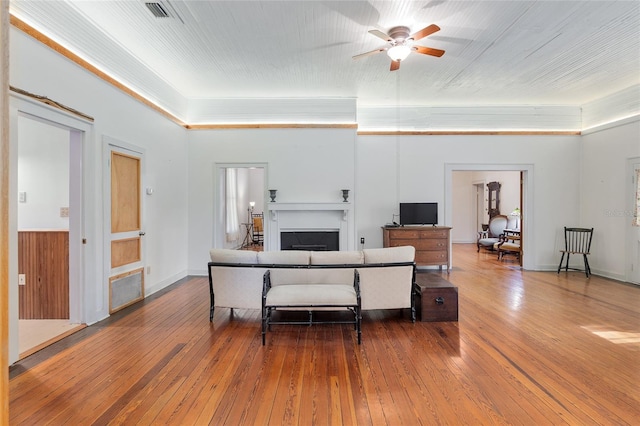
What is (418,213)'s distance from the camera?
600 centimetres

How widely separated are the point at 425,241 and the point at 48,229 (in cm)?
568

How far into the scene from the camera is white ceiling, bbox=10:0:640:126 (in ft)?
10.2

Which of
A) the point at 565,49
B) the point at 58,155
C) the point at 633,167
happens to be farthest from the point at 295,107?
the point at 633,167

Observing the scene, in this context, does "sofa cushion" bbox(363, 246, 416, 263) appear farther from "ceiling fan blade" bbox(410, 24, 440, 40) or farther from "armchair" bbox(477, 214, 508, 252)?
"armchair" bbox(477, 214, 508, 252)

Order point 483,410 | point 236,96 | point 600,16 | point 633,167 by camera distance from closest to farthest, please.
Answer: point 483,410, point 600,16, point 633,167, point 236,96

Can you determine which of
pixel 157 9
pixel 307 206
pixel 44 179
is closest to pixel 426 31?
pixel 157 9

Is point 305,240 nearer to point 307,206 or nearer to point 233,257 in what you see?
point 307,206

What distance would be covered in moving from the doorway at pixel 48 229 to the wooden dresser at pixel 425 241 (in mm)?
4750

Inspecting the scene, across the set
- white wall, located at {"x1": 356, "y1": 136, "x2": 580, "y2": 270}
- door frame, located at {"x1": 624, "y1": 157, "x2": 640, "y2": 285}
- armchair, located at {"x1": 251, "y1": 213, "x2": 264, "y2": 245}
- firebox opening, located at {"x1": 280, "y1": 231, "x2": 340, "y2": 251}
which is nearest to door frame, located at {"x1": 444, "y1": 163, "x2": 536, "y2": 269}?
white wall, located at {"x1": 356, "y1": 136, "x2": 580, "y2": 270}

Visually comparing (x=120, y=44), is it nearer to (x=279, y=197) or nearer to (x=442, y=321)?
(x=279, y=197)

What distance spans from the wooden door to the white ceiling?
3.61 feet

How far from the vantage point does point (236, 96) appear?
18.8ft

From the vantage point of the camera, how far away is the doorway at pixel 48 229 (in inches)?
131

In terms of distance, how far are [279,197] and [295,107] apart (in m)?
1.75
